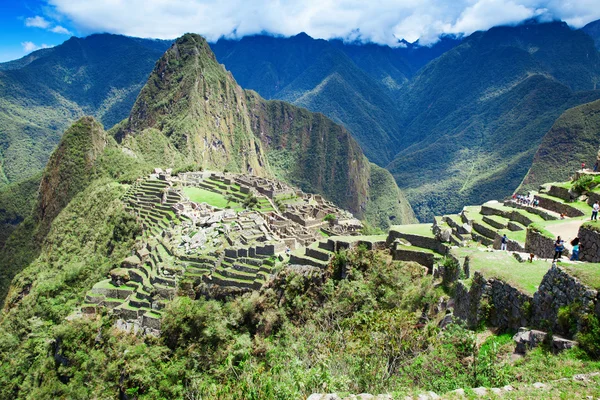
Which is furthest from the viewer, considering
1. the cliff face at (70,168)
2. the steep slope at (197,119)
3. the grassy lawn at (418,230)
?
the steep slope at (197,119)

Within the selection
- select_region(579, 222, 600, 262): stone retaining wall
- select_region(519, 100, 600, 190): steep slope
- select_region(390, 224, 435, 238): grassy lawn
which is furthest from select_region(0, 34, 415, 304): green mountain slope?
select_region(519, 100, 600, 190): steep slope

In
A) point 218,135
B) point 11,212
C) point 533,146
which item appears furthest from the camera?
point 533,146

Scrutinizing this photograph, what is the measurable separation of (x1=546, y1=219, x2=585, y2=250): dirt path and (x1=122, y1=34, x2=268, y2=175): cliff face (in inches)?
4435

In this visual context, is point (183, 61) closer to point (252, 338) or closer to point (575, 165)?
point (575, 165)

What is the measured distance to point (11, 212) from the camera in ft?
364

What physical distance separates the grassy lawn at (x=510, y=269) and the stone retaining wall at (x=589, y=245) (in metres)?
1.00

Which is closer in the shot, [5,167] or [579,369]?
[579,369]

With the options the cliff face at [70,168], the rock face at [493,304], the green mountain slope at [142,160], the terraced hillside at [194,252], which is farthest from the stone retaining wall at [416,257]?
the cliff face at [70,168]

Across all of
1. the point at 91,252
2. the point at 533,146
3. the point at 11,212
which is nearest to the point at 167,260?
the point at 91,252

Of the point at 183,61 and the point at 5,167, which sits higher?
the point at 183,61

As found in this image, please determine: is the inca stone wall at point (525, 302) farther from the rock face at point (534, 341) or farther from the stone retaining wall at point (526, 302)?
the rock face at point (534, 341)

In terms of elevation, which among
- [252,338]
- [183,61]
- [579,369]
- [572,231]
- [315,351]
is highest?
[183,61]

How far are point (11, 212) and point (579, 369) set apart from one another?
129m

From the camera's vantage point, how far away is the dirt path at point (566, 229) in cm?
1560
